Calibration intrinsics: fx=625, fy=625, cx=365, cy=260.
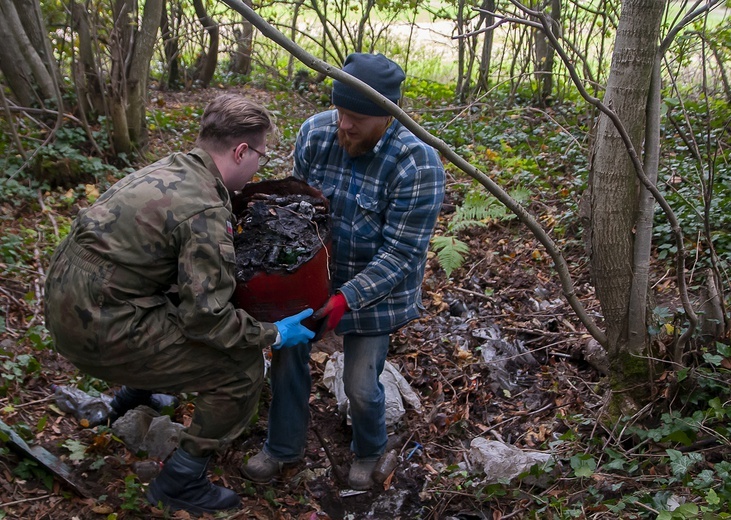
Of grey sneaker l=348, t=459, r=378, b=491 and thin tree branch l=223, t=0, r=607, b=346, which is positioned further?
grey sneaker l=348, t=459, r=378, b=491

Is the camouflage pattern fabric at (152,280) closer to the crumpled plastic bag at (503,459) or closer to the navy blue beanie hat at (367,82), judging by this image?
the navy blue beanie hat at (367,82)

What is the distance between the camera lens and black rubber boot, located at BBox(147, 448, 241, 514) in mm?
2824

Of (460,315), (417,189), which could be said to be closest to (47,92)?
(460,315)

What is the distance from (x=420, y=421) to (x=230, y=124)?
2.17 m

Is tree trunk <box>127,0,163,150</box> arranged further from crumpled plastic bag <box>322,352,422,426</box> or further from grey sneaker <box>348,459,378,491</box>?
grey sneaker <box>348,459,378,491</box>

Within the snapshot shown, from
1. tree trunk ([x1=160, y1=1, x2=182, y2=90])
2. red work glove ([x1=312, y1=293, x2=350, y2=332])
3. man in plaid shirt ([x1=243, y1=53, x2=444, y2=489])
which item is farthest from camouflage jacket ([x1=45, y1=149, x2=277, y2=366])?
tree trunk ([x1=160, y1=1, x2=182, y2=90])

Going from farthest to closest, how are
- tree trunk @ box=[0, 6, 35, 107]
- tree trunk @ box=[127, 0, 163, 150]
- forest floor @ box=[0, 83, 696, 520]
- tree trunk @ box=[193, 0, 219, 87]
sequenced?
tree trunk @ box=[193, 0, 219, 87], tree trunk @ box=[127, 0, 163, 150], tree trunk @ box=[0, 6, 35, 107], forest floor @ box=[0, 83, 696, 520]

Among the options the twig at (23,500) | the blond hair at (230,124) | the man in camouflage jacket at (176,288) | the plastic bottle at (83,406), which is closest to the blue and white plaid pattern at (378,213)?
the man in camouflage jacket at (176,288)

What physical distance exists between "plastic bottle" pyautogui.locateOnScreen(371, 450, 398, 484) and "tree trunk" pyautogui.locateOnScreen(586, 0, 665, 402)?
1.25 m

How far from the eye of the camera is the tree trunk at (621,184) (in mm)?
2918

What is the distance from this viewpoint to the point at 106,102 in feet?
21.6

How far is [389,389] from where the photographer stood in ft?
12.7

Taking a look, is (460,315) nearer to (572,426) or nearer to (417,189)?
(572,426)

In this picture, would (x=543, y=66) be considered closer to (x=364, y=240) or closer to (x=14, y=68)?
(x=14, y=68)
